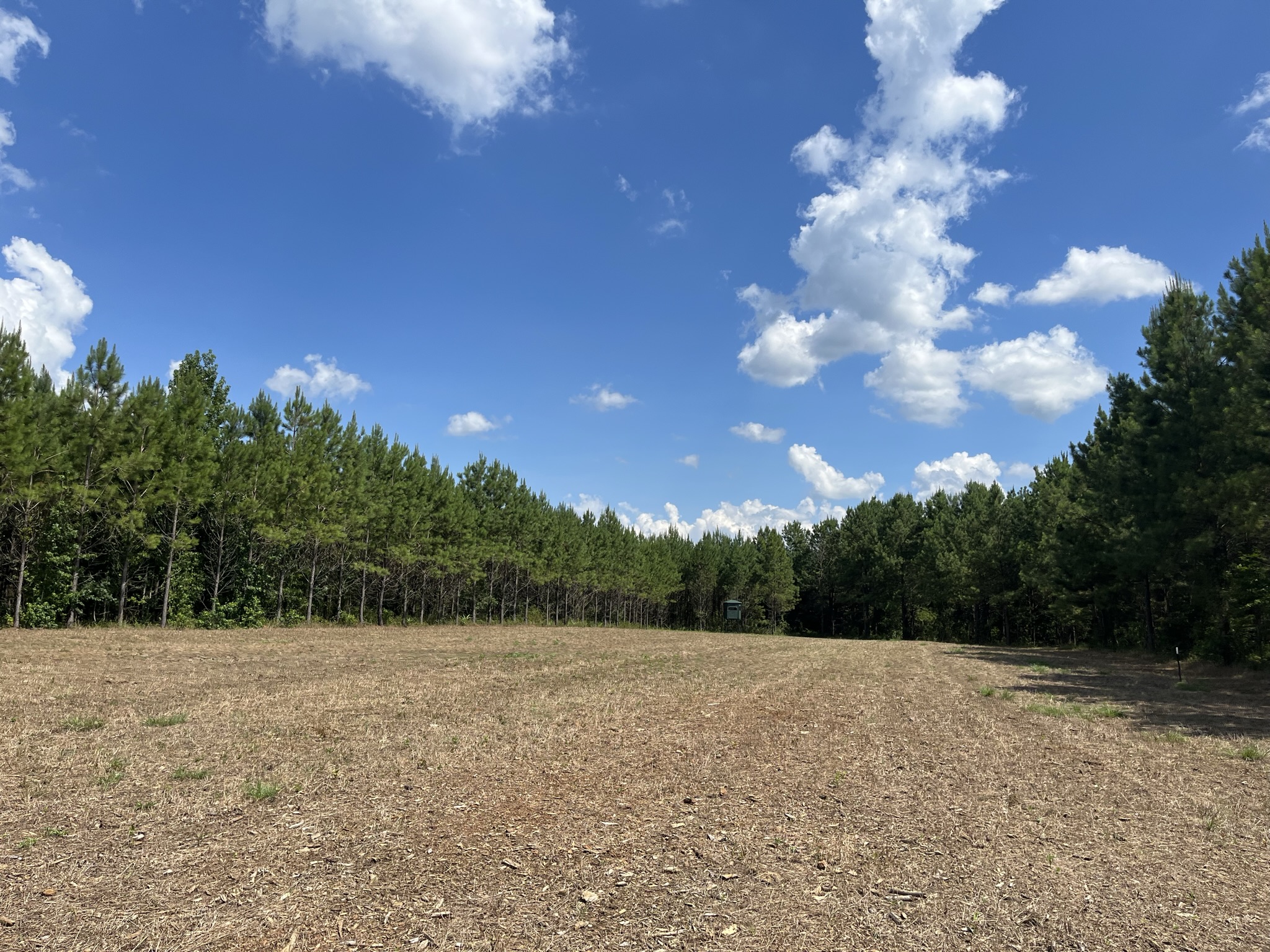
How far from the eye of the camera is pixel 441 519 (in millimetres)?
53031

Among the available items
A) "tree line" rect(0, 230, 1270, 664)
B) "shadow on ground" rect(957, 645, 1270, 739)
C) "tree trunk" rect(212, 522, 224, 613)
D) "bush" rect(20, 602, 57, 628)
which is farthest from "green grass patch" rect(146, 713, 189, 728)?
"tree trunk" rect(212, 522, 224, 613)

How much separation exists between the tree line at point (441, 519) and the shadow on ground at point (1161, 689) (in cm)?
284

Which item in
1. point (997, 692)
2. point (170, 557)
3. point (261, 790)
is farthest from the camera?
point (170, 557)

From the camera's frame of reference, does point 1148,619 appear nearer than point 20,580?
No

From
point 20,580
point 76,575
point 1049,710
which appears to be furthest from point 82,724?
point 76,575

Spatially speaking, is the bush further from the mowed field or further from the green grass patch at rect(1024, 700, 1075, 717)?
the green grass patch at rect(1024, 700, 1075, 717)

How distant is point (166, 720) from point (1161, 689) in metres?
25.4

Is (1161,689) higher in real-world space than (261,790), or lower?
lower

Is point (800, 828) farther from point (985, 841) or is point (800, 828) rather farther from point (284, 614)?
point (284, 614)

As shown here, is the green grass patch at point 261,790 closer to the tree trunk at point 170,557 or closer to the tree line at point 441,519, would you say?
the tree line at point 441,519

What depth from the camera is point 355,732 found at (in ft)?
35.5

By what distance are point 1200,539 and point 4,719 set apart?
104ft

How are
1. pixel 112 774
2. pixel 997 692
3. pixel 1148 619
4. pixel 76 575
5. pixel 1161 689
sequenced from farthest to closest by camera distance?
pixel 1148 619, pixel 76 575, pixel 1161 689, pixel 997 692, pixel 112 774

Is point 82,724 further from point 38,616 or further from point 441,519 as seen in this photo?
point 441,519
